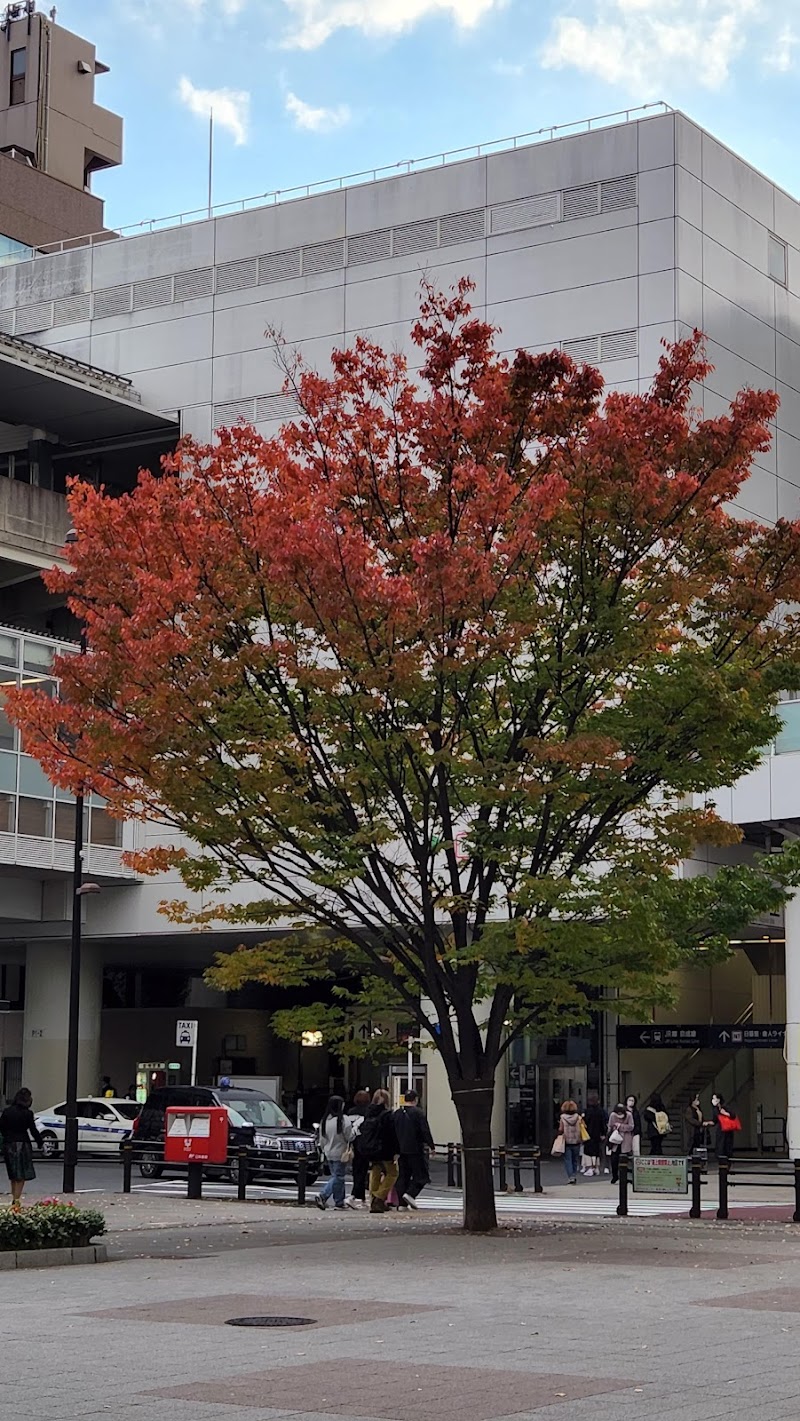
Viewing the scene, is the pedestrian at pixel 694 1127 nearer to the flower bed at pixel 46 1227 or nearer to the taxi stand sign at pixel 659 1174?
the taxi stand sign at pixel 659 1174

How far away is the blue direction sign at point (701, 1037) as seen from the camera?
45.4 meters

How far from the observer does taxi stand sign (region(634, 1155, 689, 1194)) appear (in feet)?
92.8

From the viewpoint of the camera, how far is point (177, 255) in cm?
5116

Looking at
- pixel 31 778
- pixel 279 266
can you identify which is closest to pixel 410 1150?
pixel 31 778

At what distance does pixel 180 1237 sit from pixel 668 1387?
42.4 ft

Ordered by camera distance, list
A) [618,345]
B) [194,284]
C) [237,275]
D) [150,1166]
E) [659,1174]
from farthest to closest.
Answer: [194,284] < [237,275] < [618,345] < [150,1166] < [659,1174]

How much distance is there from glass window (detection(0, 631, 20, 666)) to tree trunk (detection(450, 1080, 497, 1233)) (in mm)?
25800

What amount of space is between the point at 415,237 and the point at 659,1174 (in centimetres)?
2706

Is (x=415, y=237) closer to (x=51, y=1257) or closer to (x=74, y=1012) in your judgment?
(x=74, y=1012)

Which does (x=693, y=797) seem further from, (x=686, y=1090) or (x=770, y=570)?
(x=770, y=570)

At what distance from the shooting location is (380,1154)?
2706 cm

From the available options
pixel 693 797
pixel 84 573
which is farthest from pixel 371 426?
pixel 693 797

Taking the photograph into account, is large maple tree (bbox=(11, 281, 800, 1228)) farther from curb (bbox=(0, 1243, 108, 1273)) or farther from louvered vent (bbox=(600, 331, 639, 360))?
louvered vent (bbox=(600, 331, 639, 360))

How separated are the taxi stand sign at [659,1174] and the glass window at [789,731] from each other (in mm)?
12444
